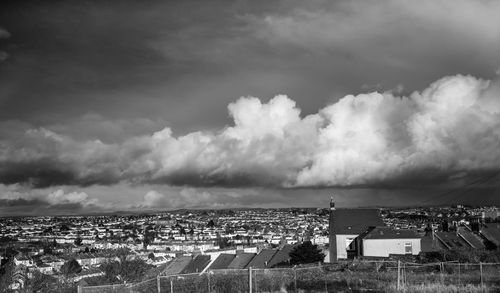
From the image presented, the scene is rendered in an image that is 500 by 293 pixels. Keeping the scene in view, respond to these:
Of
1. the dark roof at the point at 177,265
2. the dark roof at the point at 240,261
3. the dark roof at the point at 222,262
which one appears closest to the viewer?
the dark roof at the point at 240,261

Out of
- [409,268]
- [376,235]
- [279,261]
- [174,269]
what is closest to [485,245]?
[376,235]

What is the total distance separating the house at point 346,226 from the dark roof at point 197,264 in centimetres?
1581

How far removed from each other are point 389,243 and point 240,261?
58.2 ft

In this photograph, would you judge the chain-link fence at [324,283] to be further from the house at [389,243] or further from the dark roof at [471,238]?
the dark roof at [471,238]

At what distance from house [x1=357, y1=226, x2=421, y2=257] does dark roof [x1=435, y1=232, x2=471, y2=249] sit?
13.2 ft

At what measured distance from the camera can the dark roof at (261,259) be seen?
190 feet

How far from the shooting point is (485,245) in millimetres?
60750

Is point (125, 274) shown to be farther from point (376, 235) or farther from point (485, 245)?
point (485, 245)

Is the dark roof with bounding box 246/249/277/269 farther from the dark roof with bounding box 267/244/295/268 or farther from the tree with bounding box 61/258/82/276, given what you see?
the tree with bounding box 61/258/82/276

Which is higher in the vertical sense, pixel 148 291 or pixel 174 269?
pixel 148 291

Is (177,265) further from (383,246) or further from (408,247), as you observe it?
(408,247)

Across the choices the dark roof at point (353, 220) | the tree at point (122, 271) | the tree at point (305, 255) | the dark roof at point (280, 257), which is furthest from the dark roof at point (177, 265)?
the tree at point (122, 271)

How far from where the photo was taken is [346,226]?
65812 mm

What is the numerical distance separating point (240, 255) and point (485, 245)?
2865 centimetres
